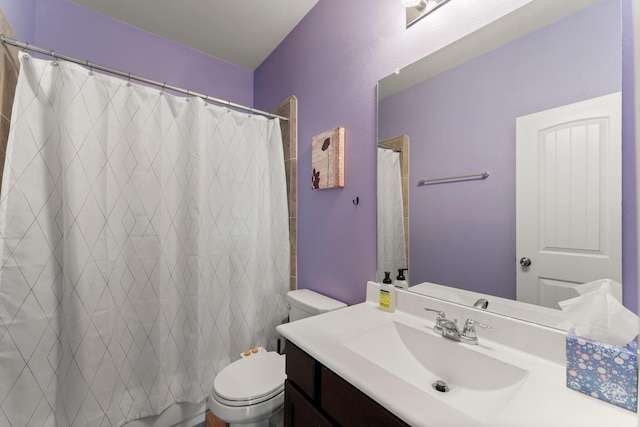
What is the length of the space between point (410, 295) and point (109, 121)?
1601 millimetres

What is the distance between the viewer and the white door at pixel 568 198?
0.65 metres

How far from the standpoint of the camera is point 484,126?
0.88m

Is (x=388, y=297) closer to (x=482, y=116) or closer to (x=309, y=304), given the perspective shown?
(x=309, y=304)

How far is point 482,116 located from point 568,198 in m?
0.37

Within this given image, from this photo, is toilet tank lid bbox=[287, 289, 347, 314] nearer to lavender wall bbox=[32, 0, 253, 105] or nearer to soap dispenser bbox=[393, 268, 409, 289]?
soap dispenser bbox=[393, 268, 409, 289]

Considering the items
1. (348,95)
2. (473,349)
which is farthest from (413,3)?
(473,349)

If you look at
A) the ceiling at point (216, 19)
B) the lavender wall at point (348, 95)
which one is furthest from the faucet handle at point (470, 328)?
the ceiling at point (216, 19)

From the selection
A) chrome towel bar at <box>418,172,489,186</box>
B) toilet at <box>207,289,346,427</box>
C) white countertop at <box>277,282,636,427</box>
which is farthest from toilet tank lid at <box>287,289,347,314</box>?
chrome towel bar at <box>418,172,489,186</box>

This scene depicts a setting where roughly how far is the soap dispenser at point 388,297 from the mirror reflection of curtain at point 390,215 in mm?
62

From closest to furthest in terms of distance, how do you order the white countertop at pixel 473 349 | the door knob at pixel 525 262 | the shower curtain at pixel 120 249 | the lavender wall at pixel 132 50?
the white countertop at pixel 473 349, the door knob at pixel 525 262, the shower curtain at pixel 120 249, the lavender wall at pixel 132 50

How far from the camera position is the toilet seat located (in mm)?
1096

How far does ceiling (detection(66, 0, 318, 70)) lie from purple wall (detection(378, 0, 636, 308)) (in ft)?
3.58

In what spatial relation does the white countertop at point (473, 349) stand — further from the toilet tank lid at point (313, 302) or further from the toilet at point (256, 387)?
the toilet at point (256, 387)

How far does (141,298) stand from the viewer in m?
1.30
